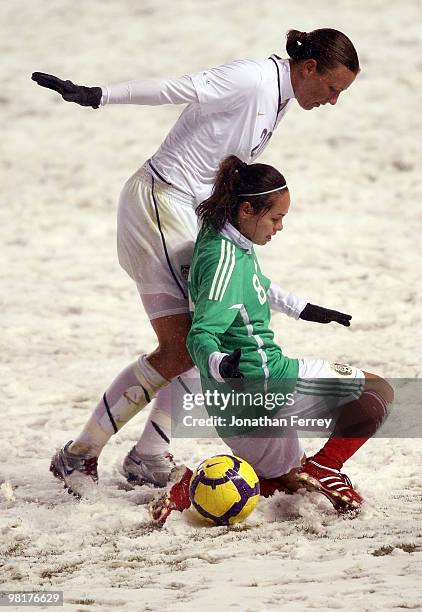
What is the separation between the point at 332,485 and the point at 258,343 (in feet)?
1.96

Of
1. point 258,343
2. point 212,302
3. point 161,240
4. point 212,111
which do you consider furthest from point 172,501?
point 212,111

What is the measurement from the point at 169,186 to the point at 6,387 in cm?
213

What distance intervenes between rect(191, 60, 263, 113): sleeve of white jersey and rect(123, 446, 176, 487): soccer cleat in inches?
60.1

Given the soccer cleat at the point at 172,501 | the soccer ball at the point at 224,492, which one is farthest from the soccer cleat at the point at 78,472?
the soccer ball at the point at 224,492

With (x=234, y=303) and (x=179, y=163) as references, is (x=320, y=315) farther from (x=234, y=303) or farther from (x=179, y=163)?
(x=179, y=163)

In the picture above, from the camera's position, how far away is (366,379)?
4.48m

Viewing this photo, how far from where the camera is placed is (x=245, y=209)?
4328mm

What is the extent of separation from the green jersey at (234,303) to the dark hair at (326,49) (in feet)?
2.37

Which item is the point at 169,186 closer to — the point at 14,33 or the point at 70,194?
the point at 70,194

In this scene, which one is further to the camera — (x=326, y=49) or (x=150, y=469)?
(x=150, y=469)

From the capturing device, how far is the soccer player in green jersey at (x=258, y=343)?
4258 mm

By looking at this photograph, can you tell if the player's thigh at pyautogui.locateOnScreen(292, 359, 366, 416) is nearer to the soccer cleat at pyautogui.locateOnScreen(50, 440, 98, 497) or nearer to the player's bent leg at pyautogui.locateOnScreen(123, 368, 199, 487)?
the player's bent leg at pyautogui.locateOnScreen(123, 368, 199, 487)

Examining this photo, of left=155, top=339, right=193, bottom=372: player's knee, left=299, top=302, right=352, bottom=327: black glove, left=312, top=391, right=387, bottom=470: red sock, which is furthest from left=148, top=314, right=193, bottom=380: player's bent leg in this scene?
left=312, top=391, right=387, bottom=470: red sock

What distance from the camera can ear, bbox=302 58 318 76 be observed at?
4391 mm
